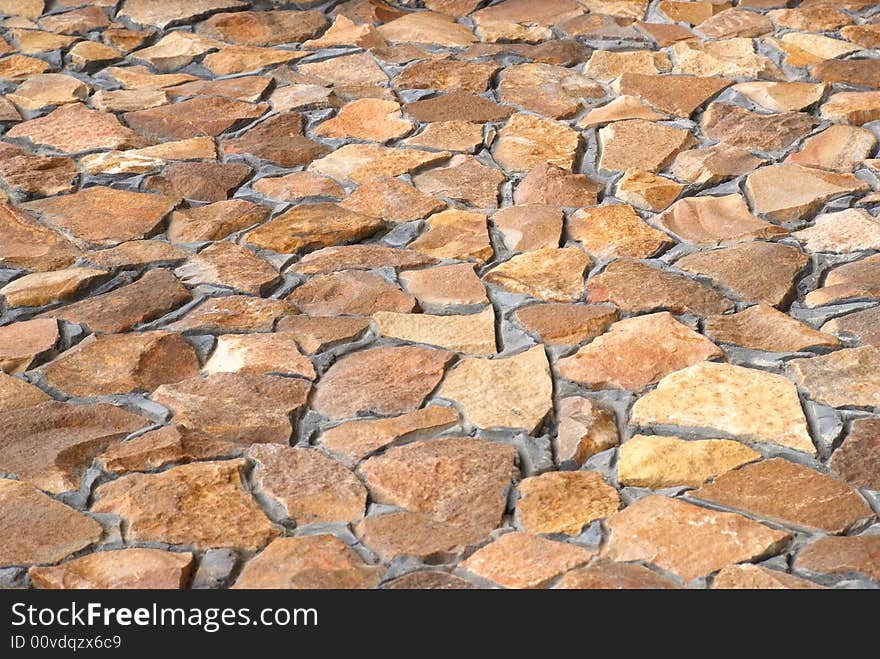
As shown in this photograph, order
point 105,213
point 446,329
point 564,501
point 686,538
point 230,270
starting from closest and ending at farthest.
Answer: point 686,538 < point 564,501 < point 446,329 < point 230,270 < point 105,213

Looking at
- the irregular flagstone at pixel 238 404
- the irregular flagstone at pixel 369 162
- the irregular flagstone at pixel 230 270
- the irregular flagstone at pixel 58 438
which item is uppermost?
the irregular flagstone at pixel 58 438

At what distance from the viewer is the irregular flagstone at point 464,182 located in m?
2.92

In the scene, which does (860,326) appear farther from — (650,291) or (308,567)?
(308,567)

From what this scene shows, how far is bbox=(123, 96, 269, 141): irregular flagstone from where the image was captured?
3279 millimetres

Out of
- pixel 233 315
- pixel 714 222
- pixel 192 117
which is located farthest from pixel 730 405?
pixel 192 117

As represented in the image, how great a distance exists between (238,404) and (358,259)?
616mm

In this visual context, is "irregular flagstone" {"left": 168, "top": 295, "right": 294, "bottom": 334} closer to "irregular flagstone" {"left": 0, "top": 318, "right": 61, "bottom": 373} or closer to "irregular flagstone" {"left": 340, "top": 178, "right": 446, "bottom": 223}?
"irregular flagstone" {"left": 0, "top": 318, "right": 61, "bottom": 373}

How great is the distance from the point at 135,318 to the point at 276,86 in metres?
1.35

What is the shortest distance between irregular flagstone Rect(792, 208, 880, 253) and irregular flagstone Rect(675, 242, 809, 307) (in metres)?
0.08

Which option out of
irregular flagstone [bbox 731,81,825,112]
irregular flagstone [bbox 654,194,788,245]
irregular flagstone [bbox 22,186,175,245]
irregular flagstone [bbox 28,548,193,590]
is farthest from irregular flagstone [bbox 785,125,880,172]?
irregular flagstone [bbox 28,548,193,590]

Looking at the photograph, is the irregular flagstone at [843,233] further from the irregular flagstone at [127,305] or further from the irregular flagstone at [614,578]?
the irregular flagstone at [127,305]

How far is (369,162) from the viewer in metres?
3.10

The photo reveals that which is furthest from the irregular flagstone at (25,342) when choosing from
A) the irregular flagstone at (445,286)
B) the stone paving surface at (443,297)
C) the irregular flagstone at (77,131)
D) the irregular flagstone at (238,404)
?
the irregular flagstone at (77,131)

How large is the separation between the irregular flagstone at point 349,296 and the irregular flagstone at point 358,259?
40 millimetres
